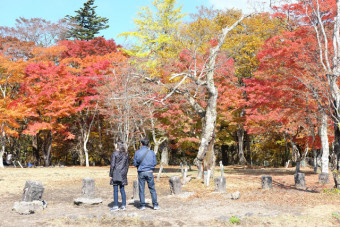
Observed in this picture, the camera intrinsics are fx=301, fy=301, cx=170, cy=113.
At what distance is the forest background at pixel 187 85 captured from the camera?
41.9 feet

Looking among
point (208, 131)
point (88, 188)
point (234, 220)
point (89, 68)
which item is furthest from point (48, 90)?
point (234, 220)

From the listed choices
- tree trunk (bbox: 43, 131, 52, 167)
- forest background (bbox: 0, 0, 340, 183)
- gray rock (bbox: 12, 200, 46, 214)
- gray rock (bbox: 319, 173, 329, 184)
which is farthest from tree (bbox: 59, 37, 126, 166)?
gray rock (bbox: 319, 173, 329, 184)

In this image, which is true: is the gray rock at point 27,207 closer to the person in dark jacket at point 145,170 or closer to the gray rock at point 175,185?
the person in dark jacket at point 145,170

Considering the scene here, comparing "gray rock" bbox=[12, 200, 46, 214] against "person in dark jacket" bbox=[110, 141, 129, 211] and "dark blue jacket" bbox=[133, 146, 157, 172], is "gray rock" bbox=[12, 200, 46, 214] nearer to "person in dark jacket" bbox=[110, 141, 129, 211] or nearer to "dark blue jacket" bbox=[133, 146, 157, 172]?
"person in dark jacket" bbox=[110, 141, 129, 211]

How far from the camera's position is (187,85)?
16000 mm

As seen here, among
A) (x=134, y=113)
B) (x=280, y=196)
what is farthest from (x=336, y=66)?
(x=134, y=113)

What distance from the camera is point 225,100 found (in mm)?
20500

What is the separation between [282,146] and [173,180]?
22419mm

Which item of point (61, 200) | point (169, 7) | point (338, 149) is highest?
point (169, 7)

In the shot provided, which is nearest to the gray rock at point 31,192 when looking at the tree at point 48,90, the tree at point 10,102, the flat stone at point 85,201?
the flat stone at point 85,201

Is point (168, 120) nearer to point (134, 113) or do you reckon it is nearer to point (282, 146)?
point (134, 113)

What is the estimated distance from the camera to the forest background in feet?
41.9

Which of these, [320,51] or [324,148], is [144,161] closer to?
[320,51]

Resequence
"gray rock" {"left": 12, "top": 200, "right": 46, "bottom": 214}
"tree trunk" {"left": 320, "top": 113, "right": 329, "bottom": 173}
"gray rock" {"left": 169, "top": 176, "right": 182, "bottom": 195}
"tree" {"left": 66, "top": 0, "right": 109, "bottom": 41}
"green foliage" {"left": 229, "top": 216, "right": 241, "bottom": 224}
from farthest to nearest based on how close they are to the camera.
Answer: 1. "tree" {"left": 66, "top": 0, "right": 109, "bottom": 41}
2. "tree trunk" {"left": 320, "top": 113, "right": 329, "bottom": 173}
3. "gray rock" {"left": 169, "top": 176, "right": 182, "bottom": 195}
4. "gray rock" {"left": 12, "top": 200, "right": 46, "bottom": 214}
5. "green foliage" {"left": 229, "top": 216, "right": 241, "bottom": 224}
